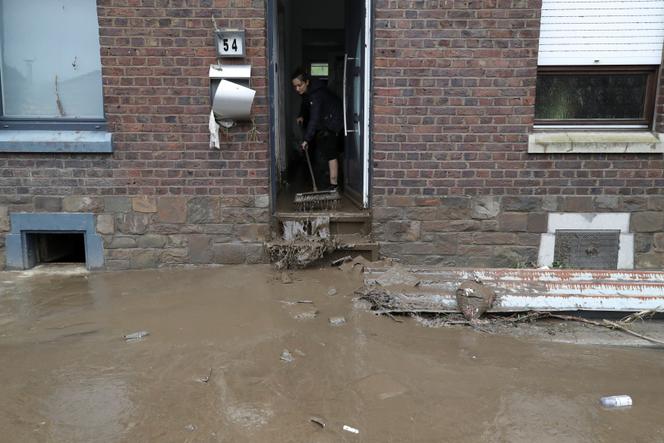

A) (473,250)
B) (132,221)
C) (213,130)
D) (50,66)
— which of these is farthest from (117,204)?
(473,250)

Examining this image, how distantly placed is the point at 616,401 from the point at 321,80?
5.37m

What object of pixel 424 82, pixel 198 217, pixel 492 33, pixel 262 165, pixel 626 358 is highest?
pixel 492 33

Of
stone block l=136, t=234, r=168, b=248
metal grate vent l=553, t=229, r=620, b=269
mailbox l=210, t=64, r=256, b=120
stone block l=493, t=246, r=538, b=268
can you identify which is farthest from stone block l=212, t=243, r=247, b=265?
metal grate vent l=553, t=229, r=620, b=269

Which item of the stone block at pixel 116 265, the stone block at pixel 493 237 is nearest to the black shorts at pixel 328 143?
the stone block at pixel 493 237

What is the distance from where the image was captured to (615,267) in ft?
18.7

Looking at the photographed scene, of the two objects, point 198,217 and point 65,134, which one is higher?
point 65,134

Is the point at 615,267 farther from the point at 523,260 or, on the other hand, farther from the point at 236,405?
the point at 236,405

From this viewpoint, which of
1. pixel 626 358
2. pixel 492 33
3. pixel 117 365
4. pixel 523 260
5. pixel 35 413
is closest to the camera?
pixel 35 413

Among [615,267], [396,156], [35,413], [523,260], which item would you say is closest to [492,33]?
[396,156]

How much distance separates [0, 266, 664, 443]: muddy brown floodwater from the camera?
290cm

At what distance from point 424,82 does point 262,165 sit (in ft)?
6.07

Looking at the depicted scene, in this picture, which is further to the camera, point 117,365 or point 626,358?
point 626,358

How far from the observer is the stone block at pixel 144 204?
555cm

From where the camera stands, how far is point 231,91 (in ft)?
17.1
